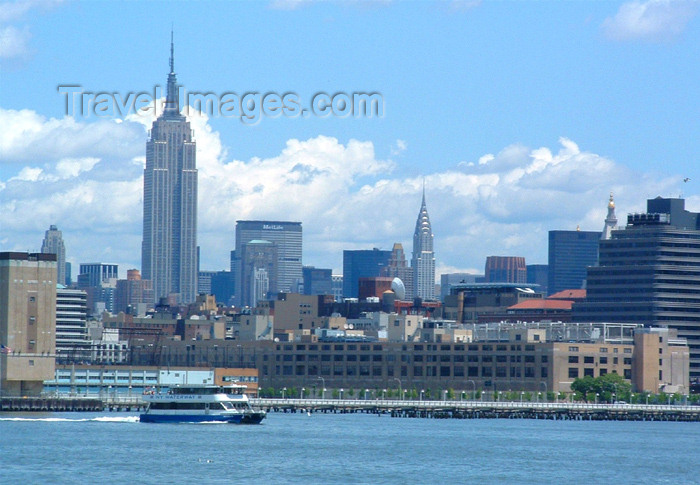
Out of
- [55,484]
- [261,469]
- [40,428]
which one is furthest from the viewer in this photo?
[40,428]

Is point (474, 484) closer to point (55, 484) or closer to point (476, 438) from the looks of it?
point (55, 484)

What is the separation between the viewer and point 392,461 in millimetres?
159000

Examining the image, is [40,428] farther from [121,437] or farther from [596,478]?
[596,478]

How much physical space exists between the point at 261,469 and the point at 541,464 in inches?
1087

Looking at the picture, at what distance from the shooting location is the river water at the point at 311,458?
14150 cm

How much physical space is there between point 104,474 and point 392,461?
29.8 m

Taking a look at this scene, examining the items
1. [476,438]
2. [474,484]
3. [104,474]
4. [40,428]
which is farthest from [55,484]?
[476,438]

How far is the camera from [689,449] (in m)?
190

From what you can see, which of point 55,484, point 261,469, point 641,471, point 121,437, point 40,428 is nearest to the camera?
point 55,484

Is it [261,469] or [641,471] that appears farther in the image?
[641,471]

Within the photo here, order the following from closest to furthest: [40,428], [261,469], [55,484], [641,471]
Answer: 1. [55,484]
2. [261,469]
3. [641,471]
4. [40,428]

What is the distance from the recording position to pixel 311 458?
15938 centimetres

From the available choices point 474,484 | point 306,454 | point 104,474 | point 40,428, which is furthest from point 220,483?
point 40,428

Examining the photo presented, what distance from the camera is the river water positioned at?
142 meters
